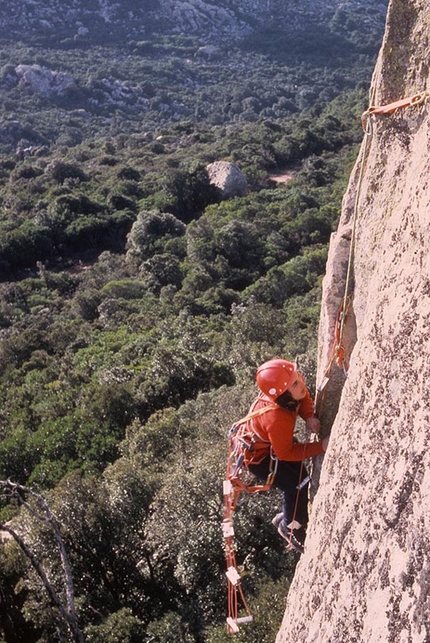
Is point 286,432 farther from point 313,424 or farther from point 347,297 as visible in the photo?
point 347,297

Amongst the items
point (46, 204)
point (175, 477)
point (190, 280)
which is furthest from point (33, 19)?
point (175, 477)

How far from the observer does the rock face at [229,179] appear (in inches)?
2127

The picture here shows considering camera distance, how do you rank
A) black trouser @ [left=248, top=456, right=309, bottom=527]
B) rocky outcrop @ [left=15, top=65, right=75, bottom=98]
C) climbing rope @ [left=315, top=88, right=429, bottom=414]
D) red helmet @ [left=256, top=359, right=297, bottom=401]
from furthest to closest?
1. rocky outcrop @ [left=15, top=65, right=75, bottom=98]
2. black trouser @ [left=248, top=456, right=309, bottom=527]
3. red helmet @ [left=256, top=359, right=297, bottom=401]
4. climbing rope @ [left=315, top=88, right=429, bottom=414]

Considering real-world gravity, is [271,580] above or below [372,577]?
below

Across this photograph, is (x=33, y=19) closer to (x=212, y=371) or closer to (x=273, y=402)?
(x=212, y=371)

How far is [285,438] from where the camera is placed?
5.37m

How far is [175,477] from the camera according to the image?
39.9 ft

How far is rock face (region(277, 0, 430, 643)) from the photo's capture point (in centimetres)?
338

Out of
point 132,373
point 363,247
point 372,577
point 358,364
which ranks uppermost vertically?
point 363,247

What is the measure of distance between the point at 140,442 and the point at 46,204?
1684 inches

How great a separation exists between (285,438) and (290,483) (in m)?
0.71

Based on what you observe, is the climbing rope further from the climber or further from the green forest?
the green forest

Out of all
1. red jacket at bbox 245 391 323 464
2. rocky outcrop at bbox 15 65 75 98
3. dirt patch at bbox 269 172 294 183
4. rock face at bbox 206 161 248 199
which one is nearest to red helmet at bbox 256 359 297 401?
red jacket at bbox 245 391 323 464

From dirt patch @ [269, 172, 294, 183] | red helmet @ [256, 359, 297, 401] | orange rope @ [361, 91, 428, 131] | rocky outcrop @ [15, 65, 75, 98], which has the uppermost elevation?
rocky outcrop @ [15, 65, 75, 98]
